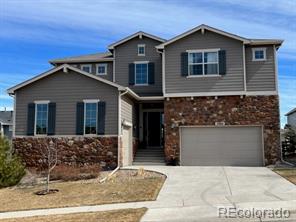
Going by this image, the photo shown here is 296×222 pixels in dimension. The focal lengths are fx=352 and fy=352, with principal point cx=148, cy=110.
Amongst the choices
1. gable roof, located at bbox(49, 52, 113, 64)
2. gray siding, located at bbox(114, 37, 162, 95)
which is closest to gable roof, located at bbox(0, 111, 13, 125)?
gable roof, located at bbox(49, 52, 113, 64)

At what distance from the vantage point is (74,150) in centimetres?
1905

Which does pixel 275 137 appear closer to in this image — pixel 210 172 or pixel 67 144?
pixel 210 172

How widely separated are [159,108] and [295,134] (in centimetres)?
1036

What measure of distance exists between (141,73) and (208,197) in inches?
525

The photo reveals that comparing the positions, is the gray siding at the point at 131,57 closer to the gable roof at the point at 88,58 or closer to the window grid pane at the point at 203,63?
the gable roof at the point at 88,58

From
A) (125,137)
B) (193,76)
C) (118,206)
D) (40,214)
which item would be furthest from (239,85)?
(40,214)

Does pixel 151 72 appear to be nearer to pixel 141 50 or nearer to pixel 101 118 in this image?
pixel 141 50

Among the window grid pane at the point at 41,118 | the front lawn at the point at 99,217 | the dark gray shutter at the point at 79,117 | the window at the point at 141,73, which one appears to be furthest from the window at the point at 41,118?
the front lawn at the point at 99,217

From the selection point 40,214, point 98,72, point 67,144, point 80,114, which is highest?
point 98,72

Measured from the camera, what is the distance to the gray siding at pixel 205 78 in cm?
2016

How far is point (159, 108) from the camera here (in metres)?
23.1

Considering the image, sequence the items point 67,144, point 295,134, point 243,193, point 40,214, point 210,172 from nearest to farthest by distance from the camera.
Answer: point 40,214, point 243,193, point 210,172, point 67,144, point 295,134

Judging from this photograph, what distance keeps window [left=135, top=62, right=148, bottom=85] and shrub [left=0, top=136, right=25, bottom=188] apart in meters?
9.54

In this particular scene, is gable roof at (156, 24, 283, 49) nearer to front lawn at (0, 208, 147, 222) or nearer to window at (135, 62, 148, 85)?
window at (135, 62, 148, 85)
